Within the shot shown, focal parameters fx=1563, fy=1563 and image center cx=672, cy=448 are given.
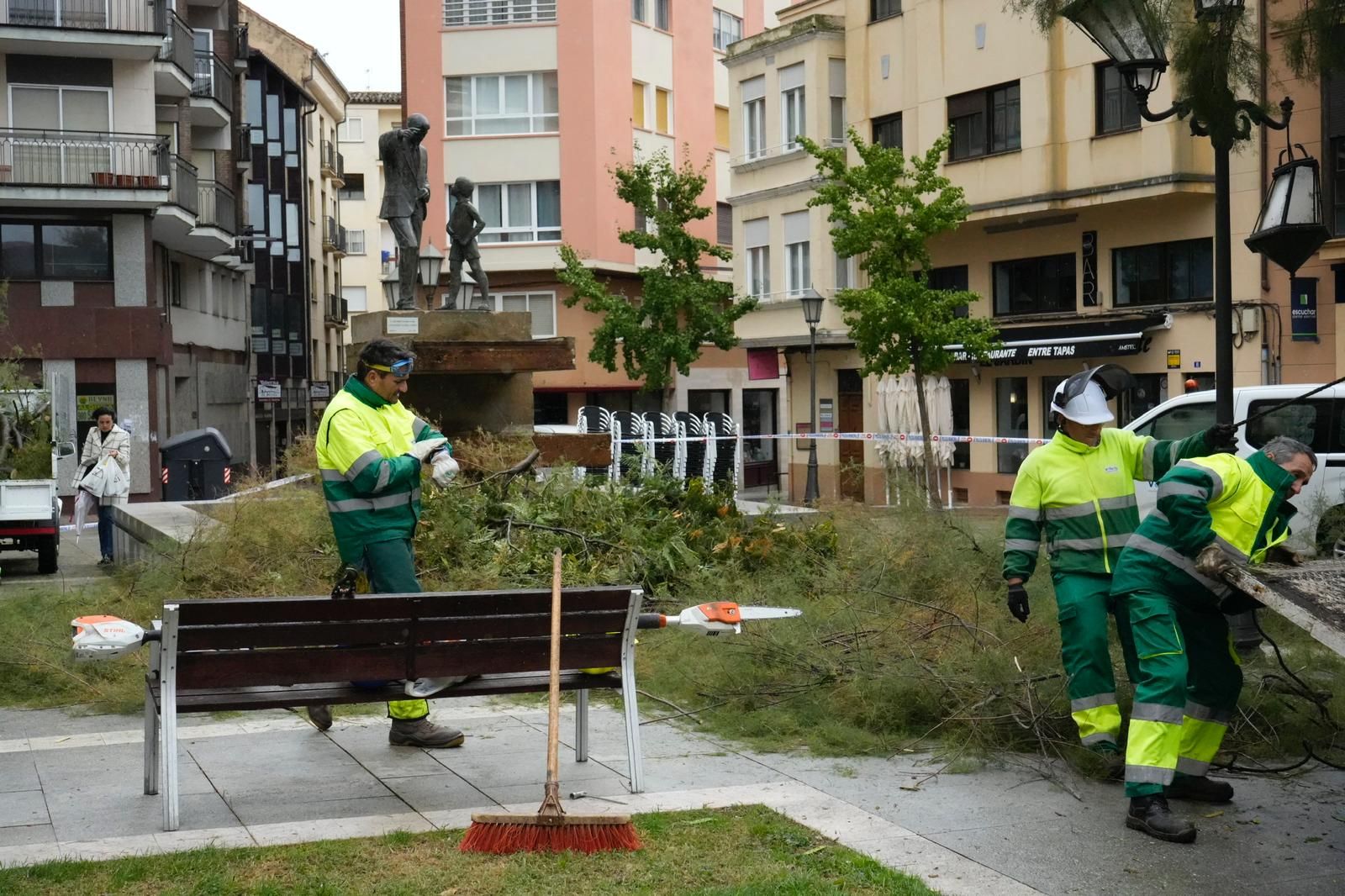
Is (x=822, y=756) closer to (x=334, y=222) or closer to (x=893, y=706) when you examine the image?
(x=893, y=706)

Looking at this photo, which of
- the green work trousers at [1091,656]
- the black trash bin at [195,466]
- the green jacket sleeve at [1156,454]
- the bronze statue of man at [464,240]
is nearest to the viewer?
the green work trousers at [1091,656]

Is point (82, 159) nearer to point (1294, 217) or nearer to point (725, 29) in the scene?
point (725, 29)

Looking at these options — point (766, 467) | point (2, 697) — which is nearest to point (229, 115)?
point (766, 467)

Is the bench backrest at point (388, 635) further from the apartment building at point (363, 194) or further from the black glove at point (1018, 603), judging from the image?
the apartment building at point (363, 194)

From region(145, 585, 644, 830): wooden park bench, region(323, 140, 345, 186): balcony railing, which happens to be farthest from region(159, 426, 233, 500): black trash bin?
region(323, 140, 345, 186): balcony railing

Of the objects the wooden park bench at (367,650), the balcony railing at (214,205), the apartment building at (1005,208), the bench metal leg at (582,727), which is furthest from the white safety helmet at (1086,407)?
the balcony railing at (214,205)

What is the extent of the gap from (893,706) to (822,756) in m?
0.54

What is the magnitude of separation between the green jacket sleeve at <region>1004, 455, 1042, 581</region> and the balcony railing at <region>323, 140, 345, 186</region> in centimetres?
6289

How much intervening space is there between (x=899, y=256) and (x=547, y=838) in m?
22.7

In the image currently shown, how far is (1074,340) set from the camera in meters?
27.8

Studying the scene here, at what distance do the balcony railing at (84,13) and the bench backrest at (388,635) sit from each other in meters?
30.2

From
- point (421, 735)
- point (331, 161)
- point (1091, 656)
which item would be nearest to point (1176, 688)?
point (1091, 656)

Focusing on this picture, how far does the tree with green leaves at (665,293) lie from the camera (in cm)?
A: 3462

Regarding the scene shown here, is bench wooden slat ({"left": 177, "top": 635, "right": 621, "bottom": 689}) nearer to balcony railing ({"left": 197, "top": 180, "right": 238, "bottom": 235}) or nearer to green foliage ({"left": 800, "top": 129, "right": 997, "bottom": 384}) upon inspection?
green foliage ({"left": 800, "top": 129, "right": 997, "bottom": 384})
